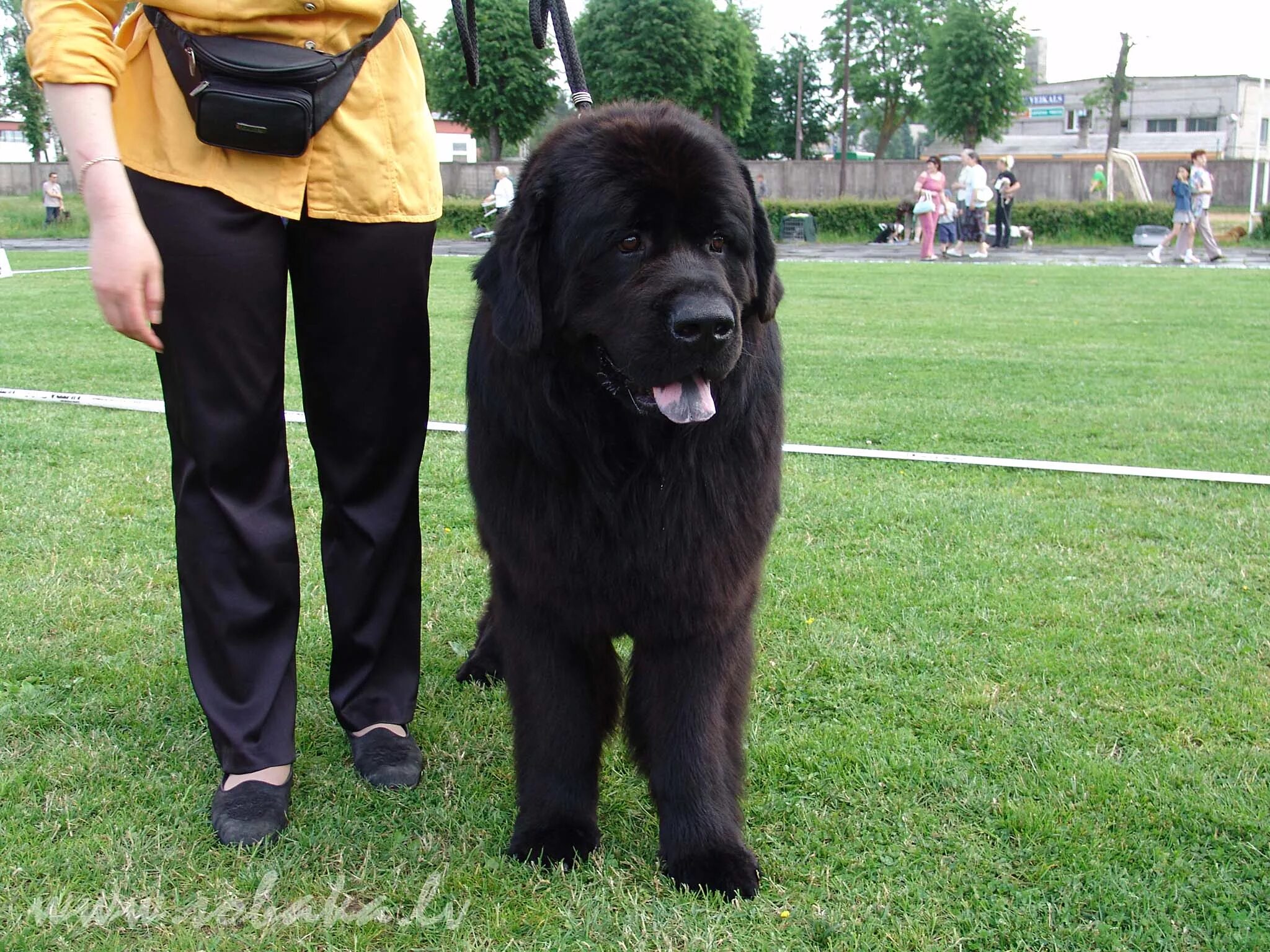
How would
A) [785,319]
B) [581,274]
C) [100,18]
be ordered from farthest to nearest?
1. [785,319]
2. [581,274]
3. [100,18]

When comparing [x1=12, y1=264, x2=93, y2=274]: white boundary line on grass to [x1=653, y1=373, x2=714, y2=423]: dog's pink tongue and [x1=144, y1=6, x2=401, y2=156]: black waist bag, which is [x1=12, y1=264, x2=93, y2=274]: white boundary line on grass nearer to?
[x1=144, y1=6, x2=401, y2=156]: black waist bag

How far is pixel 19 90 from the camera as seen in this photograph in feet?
140

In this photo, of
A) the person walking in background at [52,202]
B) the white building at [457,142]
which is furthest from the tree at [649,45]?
the white building at [457,142]

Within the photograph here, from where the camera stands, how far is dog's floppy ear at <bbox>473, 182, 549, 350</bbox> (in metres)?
1.87

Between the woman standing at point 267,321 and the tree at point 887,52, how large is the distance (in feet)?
196

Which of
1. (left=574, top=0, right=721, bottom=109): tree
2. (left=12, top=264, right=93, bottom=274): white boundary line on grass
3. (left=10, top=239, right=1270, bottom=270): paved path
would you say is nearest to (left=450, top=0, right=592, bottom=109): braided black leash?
(left=12, top=264, right=93, bottom=274): white boundary line on grass

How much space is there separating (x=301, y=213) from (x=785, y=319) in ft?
28.2

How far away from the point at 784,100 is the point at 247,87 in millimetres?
62934

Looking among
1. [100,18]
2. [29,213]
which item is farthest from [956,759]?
[29,213]

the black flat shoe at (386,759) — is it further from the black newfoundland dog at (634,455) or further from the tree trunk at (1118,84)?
the tree trunk at (1118,84)

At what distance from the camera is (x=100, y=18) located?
1.81 meters

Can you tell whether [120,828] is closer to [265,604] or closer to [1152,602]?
[265,604]

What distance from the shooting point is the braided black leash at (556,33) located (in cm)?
240

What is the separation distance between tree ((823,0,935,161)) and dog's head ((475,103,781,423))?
196ft
